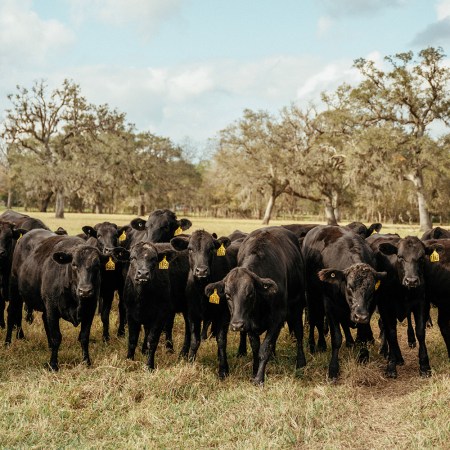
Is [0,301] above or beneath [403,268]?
beneath

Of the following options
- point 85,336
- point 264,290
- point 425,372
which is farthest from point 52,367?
point 425,372

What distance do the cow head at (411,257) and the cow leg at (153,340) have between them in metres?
3.25

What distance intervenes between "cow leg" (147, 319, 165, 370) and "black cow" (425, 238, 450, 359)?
3.73 m

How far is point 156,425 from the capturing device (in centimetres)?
510

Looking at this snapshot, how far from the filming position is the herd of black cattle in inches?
260

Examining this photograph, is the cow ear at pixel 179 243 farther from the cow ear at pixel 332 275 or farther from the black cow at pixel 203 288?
the cow ear at pixel 332 275

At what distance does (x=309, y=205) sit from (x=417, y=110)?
5245 cm

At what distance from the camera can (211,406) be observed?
557 cm

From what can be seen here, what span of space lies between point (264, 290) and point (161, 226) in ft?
15.0

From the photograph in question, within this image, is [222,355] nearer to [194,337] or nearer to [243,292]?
[194,337]

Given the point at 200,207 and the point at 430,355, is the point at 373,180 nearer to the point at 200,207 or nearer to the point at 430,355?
the point at 430,355

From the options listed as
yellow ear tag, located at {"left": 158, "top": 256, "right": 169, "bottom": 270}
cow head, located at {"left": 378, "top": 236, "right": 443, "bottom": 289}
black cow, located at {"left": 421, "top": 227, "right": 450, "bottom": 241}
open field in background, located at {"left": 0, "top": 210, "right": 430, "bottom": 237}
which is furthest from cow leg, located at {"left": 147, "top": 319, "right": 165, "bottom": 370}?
open field in background, located at {"left": 0, "top": 210, "right": 430, "bottom": 237}

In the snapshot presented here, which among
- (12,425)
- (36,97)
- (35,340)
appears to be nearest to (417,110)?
(36,97)

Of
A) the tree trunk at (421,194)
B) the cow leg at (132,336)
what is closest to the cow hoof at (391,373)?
the cow leg at (132,336)
